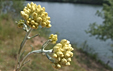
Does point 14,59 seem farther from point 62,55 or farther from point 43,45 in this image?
point 62,55

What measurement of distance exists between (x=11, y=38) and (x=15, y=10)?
601 cm

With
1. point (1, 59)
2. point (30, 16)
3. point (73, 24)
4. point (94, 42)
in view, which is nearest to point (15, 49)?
point (1, 59)

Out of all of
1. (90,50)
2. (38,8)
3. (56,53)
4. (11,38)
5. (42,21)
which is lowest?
(90,50)

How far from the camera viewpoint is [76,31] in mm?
15641

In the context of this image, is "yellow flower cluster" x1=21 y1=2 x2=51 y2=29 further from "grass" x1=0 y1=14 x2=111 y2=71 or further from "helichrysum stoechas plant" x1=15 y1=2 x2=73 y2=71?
"grass" x1=0 y1=14 x2=111 y2=71

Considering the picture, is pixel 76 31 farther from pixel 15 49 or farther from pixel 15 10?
pixel 15 49

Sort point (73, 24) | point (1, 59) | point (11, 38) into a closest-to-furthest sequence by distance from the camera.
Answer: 1. point (1, 59)
2. point (11, 38)
3. point (73, 24)

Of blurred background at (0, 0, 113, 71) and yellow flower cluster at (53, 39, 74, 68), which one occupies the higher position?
yellow flower cluster at (53, 39, 74, 68)

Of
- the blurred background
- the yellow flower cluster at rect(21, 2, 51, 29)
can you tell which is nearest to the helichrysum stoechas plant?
the yellow flower cluster at rect(21, 2, 51, 29)

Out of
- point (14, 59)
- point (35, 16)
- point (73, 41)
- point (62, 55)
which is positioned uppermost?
point (35, 16)

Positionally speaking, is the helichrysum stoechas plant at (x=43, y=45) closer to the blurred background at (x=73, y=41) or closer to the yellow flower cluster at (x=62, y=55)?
the yellow flower cluster at (x=62, y=55)

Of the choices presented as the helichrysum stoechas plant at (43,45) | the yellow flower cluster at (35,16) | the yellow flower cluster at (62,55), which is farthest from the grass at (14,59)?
the yellow flower cluster at (62,55)

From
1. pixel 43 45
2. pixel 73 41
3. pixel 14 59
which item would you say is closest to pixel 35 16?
pixel 43 45

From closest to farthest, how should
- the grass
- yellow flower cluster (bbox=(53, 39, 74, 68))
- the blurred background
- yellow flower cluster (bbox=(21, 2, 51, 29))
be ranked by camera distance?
yellow flower cluster (bbox=(53, 39, 74, 68)) < yellow flower cluster (bbox=(21, 2, 51, 29)) < the grass < the blurred background
